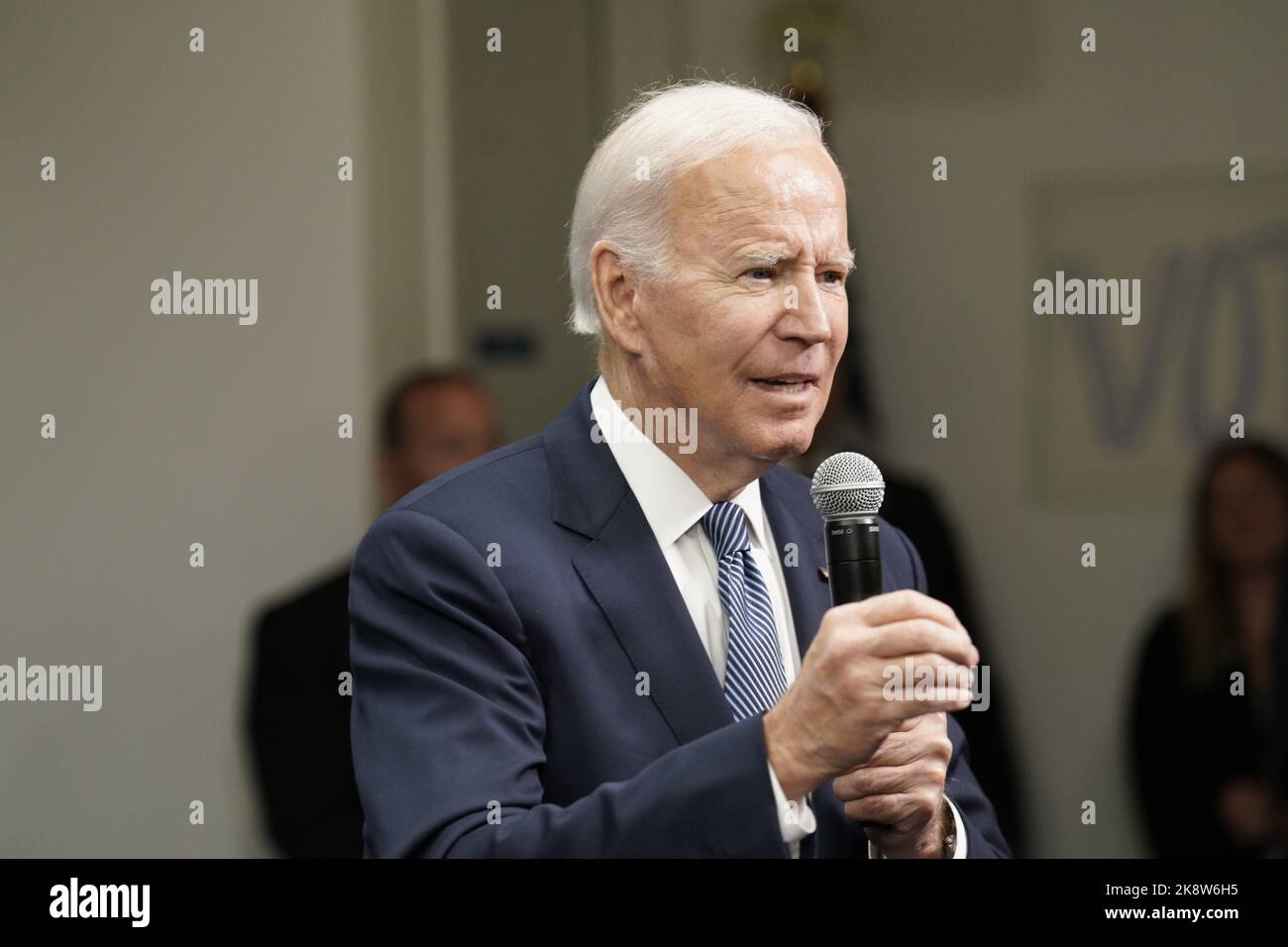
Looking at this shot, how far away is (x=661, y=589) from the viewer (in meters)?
1.84

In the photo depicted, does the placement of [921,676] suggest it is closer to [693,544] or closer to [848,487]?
[848,487]

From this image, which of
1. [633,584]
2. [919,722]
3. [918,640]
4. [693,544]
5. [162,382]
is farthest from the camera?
[162,382]

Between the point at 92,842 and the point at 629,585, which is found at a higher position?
the point at 629,585

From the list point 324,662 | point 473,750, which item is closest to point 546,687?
point 473,750

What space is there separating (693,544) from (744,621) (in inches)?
5.6

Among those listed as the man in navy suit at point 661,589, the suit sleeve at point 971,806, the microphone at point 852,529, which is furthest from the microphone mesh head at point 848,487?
the suit sleeve at point 971,806

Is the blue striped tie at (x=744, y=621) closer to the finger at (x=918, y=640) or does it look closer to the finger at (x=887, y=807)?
the finger at (x=887, y=807)

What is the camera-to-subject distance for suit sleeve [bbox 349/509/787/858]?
5.16 feet

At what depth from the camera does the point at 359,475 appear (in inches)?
120

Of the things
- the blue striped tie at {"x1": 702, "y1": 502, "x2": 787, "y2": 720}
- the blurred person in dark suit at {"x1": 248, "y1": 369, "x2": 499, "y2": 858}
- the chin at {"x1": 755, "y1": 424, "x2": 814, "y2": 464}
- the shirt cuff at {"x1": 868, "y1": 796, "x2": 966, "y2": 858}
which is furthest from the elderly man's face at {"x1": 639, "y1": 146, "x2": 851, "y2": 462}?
the blurred person in dark suit at {"x1": 248, "y1": 369, "x2": 499, "y2": 858}

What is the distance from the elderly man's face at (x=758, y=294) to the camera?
189 cm
